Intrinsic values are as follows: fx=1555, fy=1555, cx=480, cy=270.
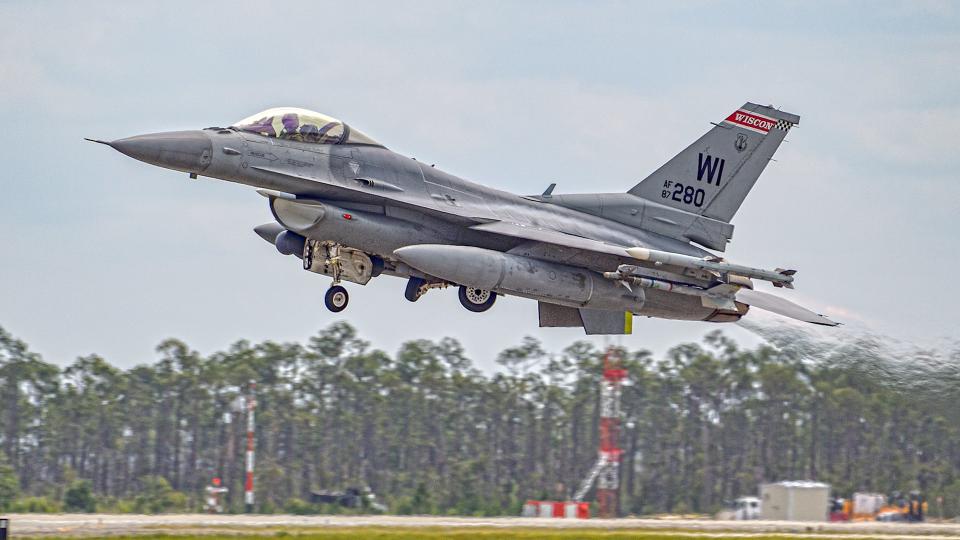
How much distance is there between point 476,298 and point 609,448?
2545 centimetres

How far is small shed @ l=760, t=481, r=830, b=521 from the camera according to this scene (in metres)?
39.8

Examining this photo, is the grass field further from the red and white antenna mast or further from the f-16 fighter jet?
the red and white antenna mast

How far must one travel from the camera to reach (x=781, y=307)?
1001 inches

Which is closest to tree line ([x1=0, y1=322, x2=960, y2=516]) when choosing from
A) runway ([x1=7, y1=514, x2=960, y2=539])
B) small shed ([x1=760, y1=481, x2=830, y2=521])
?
small shed ([x1=760, y1=481, x2=830, y2=521])

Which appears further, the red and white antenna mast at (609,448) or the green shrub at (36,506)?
the red and white antenna mast at (609,448)

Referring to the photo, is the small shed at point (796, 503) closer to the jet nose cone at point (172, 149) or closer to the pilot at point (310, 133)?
the pilot at point (310, 133)

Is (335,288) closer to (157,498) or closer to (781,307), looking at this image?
(781,307)

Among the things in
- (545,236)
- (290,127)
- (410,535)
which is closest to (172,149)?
(290,127)

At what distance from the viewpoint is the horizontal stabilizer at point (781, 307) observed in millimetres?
25250

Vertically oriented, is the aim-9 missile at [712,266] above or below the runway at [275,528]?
A: above

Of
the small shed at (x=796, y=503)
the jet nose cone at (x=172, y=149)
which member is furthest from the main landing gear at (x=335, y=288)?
the small shed at (x=796, y=503)

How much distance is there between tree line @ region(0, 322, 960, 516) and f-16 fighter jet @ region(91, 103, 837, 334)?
2577 cm

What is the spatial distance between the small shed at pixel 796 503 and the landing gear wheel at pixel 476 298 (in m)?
18.4

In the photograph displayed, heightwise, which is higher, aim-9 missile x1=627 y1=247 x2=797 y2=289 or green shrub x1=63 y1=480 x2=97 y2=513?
aim-9 missile x1=627 y1=247 x2=797 y2=289
